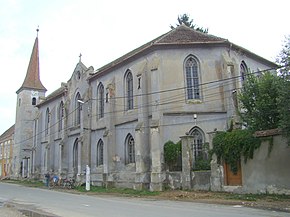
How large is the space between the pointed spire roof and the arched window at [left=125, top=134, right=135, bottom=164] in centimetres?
3156

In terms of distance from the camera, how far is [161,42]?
92.2 feet

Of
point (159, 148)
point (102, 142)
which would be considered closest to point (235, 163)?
point (159, 148)

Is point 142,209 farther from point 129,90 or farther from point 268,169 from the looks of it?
point 129,90

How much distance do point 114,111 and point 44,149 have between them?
21.0 meters

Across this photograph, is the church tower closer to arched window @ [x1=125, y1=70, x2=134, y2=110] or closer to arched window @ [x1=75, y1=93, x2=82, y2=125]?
arched window @ [x1=75, y1=93, x2=82, y2=125]

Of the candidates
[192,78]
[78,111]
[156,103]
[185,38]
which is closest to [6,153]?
[78,111]

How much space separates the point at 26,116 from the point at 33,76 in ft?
22.8

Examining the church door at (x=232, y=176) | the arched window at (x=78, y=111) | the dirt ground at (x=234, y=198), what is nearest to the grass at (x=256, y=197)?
the dirt ground at (x=234, y=198)

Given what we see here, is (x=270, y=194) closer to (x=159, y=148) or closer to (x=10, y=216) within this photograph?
(x=159, y=148)

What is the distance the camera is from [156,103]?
27.1 metres

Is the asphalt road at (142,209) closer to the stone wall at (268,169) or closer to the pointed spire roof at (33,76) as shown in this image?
the stone wall at (268,169)

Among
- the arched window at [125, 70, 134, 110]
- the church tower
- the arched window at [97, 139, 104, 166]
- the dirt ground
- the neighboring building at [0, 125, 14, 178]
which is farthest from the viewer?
the neighboring building at [0, 125, 14, 178]

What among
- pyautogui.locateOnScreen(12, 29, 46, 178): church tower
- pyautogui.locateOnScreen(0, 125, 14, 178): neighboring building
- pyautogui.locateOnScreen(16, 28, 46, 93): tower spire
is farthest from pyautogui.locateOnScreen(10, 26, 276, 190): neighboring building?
pyautogui.locateOnScreen(0, 125, 14, 178): neighboring building

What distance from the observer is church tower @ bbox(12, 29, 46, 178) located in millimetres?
55656
